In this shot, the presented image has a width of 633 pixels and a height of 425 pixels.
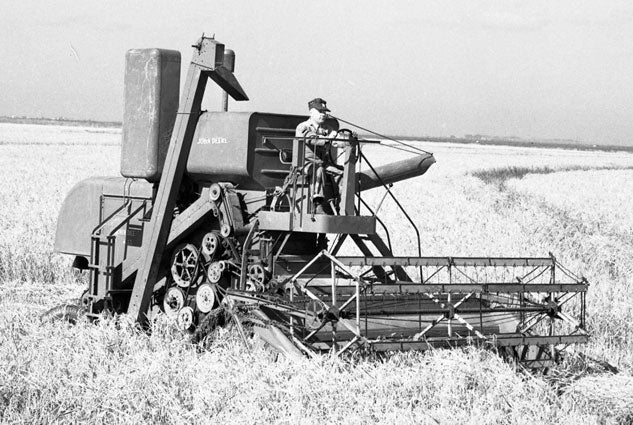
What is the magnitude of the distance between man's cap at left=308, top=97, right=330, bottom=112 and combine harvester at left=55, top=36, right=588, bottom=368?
16 cm

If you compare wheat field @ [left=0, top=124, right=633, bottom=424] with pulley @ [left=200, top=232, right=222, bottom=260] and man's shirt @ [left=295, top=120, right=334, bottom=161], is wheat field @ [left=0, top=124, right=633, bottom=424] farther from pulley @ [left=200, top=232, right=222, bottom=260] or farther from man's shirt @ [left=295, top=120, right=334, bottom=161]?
man's shirt @ [left=295, top=120, right=334, bottom=161]

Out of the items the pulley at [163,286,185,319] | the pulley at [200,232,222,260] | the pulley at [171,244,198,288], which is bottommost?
the pulley at [163,286,185,319]

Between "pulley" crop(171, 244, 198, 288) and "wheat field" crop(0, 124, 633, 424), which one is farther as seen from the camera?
"pulley" crop(171, 244, 198, 288)

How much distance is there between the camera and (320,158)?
9188 millimetres

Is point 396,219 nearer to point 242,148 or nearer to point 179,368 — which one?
point 242,148

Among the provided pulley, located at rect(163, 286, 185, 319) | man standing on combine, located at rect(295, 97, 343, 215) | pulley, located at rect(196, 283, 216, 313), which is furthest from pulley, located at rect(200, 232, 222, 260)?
man standing on combine, located at rect(295, 97, 343, 215)

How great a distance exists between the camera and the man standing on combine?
8945mm

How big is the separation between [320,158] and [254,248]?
1.11 meters

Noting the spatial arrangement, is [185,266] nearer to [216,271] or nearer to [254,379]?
[216,271]

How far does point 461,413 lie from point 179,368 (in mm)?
2221

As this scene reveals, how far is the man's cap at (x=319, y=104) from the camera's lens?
9.38m

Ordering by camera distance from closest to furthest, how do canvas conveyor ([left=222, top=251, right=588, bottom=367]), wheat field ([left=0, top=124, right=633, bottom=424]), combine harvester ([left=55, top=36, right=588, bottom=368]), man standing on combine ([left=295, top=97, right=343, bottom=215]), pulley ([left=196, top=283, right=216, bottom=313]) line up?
wheat field ([left=0, top=124, right=633, bottom=424]) → canvas conveyor ([left=222, top=251, right=588, bottom=367]) → combine harvester ([left=55, top=36, right=588, bottom=368]) → man standing on combine ([left=295, top=97, right=343, bottom=215]) → pulley ([left=196, top=283, right=216, bottom=313])

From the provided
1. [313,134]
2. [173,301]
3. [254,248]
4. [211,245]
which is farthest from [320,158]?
[173,301]

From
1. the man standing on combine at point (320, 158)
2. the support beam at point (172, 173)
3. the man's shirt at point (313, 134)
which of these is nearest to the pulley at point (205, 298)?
the support beam at point (172, 173)
